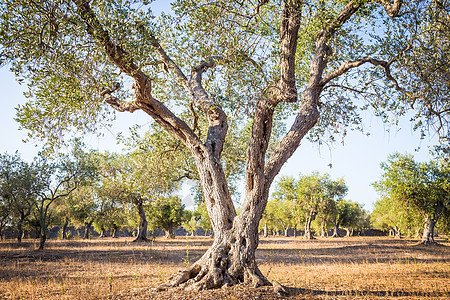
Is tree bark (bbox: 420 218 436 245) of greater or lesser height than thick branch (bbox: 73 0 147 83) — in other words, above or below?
below

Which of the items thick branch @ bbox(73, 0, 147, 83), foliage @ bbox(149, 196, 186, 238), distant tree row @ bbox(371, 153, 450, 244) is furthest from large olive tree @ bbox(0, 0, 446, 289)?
foliage @ bbox(149, 196, 186, 238)

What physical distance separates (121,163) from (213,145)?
82.9 feet

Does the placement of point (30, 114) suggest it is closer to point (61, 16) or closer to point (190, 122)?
point (61, 16)

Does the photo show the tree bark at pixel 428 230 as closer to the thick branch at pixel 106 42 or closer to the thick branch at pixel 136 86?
the thick branch at pixel 136 86

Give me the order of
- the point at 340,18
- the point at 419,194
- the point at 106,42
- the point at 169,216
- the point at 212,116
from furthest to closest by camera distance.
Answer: the point at 169,216
the point at 419,194
the point at 212,116
the point at 340,18
the point at 106,42

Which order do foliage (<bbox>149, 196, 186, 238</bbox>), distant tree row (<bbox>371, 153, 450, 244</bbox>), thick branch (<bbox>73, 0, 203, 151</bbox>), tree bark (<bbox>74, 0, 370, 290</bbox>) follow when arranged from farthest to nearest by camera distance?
foliage (<bbox>149, 196, 186, 238</bbox>)
distant tree row (<bbox>371, 153, 450, 244</bbox>)
tree bark (<bbox>74, 0, 370, 290</bbox>)
thick branch (<bbox>73, 0, 203, 151</bbox>)

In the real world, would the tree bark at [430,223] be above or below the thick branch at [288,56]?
below

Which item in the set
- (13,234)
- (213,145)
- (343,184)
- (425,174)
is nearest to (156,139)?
(213,145)

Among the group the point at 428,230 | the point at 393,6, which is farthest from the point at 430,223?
the point at 393,6

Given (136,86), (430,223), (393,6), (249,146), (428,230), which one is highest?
(393,6)

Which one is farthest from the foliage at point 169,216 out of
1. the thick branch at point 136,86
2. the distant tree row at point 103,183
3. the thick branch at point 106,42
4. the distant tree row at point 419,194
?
the thick branch at point 106,42

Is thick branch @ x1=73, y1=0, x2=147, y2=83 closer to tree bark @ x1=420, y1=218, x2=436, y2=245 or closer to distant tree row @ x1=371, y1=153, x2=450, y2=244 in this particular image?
distant tree row @ x1=371, y1=153, x2=450, y2=244

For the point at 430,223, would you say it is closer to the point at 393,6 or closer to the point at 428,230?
the point at 428,230

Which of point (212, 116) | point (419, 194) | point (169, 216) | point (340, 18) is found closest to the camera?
point (340, 18)
